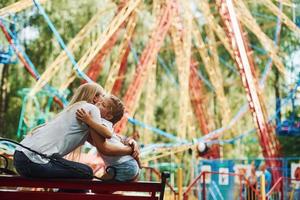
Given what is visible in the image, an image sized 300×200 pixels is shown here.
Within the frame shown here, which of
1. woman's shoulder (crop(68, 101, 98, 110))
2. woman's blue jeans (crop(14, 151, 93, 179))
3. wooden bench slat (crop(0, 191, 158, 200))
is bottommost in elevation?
wooden bench slat (crop(0, 191, 158, 200))

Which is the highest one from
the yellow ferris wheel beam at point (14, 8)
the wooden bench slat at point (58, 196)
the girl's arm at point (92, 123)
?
the yellow ferris wheel beam at point (14, 8)

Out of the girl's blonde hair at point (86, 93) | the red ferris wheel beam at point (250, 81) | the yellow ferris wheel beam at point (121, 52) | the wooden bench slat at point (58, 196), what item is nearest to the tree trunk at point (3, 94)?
the yellow ferris wheel beam at point (121, 52)

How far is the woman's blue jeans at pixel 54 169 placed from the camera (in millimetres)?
2082

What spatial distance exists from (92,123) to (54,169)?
242 mm

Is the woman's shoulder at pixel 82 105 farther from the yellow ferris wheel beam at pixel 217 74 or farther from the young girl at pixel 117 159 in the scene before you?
the yellow ferris wheel beam at pixel 217 74

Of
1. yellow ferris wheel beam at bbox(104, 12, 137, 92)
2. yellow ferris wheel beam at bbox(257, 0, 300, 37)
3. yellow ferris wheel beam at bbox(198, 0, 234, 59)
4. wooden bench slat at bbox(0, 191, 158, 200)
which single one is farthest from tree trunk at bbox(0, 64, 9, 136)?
wooden bench slat at bbox(0, 191, 158, 200)

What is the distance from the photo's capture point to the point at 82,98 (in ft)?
7.63

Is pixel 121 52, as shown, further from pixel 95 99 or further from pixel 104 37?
pixel 95 99

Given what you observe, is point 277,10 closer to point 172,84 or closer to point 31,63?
point 172,84

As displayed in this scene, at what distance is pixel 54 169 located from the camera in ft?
6.85

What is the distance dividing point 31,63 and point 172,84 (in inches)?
72.6

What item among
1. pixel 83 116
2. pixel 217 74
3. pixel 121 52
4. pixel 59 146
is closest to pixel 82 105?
pixel 83 116

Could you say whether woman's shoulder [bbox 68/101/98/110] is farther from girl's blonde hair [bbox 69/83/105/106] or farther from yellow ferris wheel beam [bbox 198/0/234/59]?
yellow ferris wheel beam [bbox 198/0/234/59]

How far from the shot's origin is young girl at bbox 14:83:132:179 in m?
2.09
